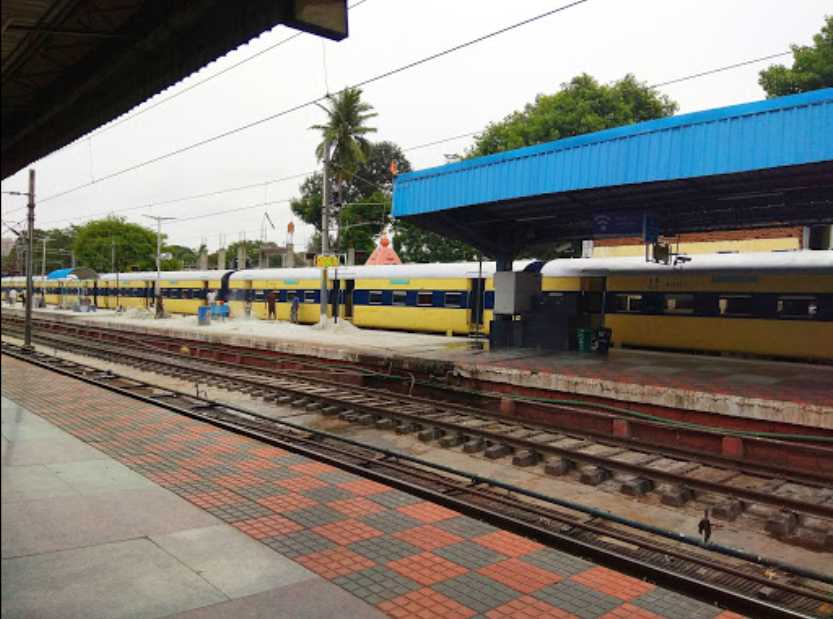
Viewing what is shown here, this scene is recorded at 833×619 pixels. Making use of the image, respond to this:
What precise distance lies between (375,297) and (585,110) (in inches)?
752

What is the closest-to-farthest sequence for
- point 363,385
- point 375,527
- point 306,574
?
point 306,574, point 375,527, point 363,385

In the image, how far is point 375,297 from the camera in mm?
28156

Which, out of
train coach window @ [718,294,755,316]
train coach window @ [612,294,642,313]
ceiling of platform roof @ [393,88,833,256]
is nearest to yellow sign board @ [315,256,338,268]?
ceiling of platform roof @ [393,88,833,256]

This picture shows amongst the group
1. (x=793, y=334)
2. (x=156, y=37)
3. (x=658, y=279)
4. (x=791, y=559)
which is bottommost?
(x=791, y=559)

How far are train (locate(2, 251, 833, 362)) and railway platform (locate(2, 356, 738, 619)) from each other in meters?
13.3

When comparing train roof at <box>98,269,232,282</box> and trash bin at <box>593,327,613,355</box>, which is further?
train roof at <box>98,269,232,282</box>

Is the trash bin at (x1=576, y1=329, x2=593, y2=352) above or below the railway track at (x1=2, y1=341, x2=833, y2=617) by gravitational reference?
above

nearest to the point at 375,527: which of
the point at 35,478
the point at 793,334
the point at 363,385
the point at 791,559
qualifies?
the point at 35,478

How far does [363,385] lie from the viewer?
1738 centimetres

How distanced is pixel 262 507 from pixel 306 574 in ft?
5.29

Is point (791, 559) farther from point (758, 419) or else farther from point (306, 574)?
point (306, 574)

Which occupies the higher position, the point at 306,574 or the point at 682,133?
the point at 682,133

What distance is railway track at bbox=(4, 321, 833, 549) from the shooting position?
299 inches

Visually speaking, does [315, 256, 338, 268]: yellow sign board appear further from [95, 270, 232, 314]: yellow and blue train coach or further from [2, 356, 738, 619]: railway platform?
[2, 356, 738, 619]: railway platform
